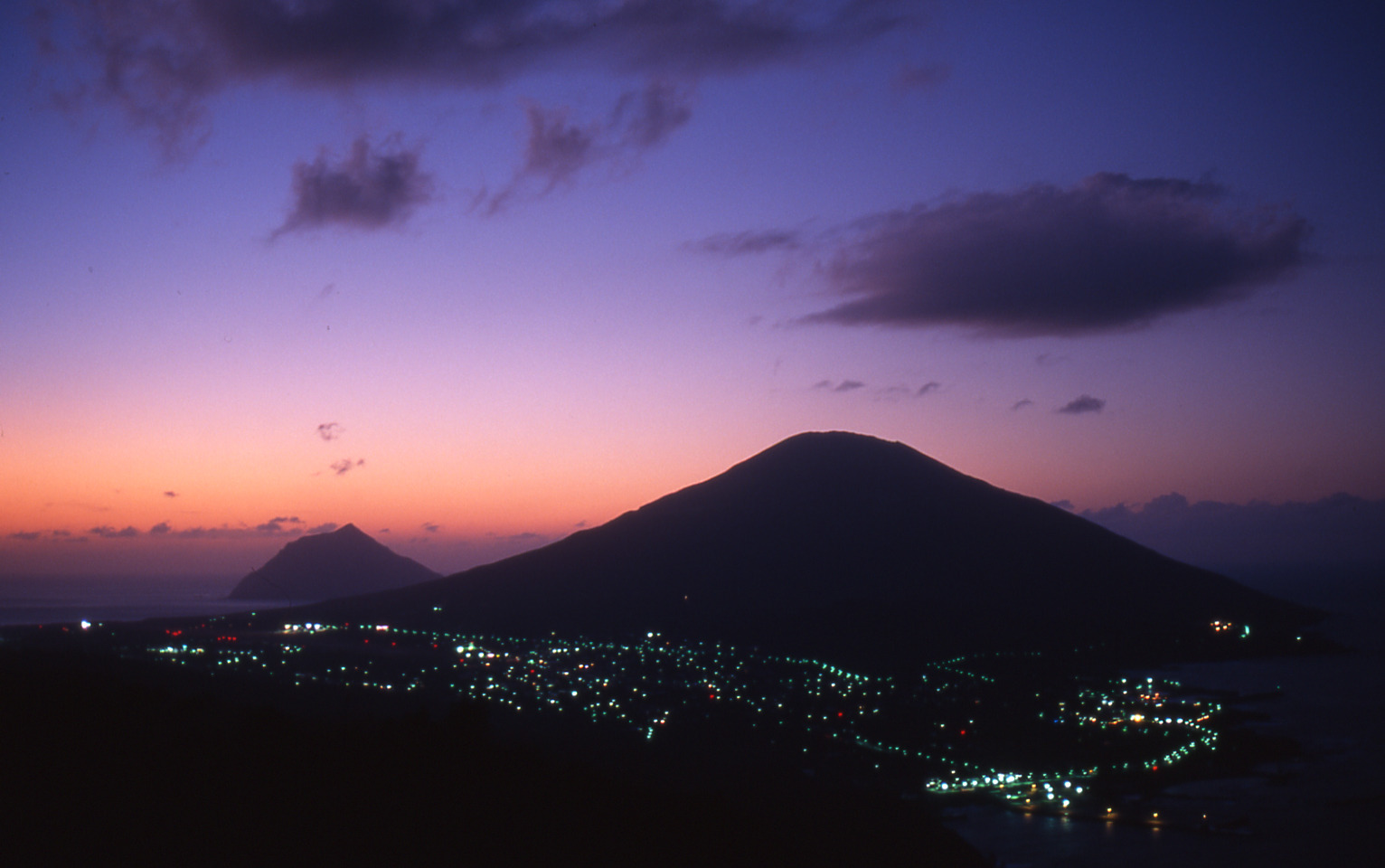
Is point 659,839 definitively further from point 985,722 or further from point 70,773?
point 985,722

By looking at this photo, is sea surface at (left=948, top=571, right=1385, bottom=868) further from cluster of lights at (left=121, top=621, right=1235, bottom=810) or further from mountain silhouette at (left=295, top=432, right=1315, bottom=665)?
mountain silhouette at (left=295, top=432, right=1315, bottom=665)

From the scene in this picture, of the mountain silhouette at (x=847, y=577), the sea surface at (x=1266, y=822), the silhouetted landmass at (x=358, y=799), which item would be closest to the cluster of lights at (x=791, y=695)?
the sea surface at (x=1266, y=822)

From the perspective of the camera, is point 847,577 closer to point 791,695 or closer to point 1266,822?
point 791,695

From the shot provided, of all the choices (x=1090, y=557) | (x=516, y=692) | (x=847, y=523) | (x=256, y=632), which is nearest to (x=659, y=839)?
(x=516, y=692)

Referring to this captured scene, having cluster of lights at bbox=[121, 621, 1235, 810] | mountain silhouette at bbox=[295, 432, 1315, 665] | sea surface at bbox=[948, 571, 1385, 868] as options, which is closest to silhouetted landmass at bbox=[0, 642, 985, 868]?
sea surface at bbox=[948, 571, 1385, 868]

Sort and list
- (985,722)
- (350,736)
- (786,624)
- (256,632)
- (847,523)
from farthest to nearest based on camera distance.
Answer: (847,523), (786,624), (256,632), (985,722), (350,736)

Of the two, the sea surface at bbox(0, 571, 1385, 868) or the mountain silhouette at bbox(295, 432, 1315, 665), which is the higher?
the mountain silhouette at bbox(295, 432, 1315, 665)

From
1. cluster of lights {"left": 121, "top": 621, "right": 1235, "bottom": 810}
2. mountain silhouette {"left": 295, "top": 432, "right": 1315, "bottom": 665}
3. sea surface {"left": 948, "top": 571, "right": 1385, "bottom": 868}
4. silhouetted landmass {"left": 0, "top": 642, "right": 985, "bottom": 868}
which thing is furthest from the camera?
mountain silhouette {"left": 295, "top": 432, "right": 1315, "bottom": 665}

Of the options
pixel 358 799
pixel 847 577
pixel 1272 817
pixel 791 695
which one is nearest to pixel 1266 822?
pixel 1272 817
